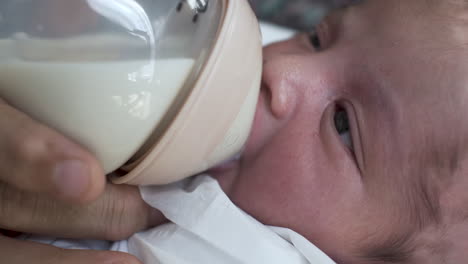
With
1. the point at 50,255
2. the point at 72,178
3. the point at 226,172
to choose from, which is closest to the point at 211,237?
the point at 226,172

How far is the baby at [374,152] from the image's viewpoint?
2.81 feet

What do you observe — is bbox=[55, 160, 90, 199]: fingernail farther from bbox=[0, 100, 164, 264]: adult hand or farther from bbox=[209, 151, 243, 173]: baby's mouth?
bbox=[209, 151, 243, 173]: baby's mouth

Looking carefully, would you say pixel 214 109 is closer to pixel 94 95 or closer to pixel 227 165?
pixel 94 95

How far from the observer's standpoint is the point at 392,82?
0.90m

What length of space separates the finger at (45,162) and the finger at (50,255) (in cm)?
22

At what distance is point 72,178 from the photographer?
504 millimetres

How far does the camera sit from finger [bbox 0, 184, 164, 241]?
82 cm

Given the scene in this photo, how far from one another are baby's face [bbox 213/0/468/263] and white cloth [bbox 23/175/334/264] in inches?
2.3

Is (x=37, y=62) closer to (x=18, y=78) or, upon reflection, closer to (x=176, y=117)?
(x=18, y=78)

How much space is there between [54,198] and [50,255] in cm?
19

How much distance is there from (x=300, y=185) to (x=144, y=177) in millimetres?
329

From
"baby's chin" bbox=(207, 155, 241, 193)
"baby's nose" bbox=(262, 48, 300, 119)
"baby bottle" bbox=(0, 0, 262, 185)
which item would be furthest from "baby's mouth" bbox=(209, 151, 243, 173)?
"baby bottle" bbox=(0, 0, 262, 185)

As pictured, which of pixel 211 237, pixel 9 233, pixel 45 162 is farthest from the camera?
pixel 9 233

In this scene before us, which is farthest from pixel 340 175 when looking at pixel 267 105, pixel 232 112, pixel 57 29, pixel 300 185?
pixel 57 29
